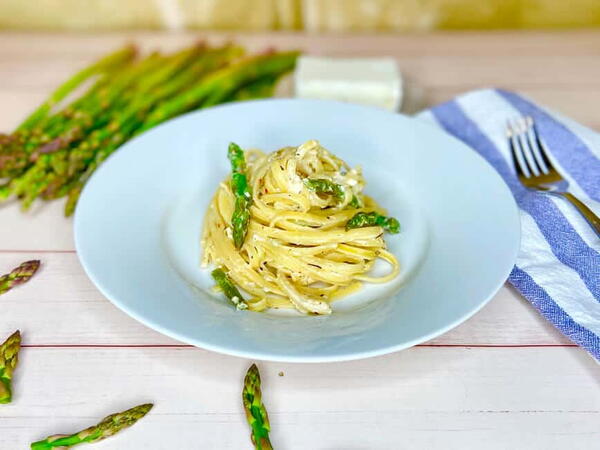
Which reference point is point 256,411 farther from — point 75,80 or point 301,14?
point 301,14

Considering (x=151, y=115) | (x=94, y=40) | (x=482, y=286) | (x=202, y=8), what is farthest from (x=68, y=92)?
(x=482, y=286)

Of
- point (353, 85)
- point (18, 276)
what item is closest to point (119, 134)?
point (18, 276)

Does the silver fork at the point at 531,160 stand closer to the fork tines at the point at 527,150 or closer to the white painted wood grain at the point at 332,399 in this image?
the fork tines at the point at 527,150

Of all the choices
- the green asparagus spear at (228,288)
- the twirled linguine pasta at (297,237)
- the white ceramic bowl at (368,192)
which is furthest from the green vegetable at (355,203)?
the green asparagus spear at (228,288)

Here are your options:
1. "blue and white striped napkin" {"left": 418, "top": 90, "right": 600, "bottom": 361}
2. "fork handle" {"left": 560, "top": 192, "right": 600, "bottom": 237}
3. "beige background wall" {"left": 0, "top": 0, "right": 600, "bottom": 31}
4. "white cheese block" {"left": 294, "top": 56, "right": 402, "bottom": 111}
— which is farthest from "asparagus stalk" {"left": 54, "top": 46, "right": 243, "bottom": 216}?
"fork handle" {"left": 560, "top": 192, "right": 600, "bottom": 237}

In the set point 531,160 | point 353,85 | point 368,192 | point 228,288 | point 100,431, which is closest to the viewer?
point 100,431

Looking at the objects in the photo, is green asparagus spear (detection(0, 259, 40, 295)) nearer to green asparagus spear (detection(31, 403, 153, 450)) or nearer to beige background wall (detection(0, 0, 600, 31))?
green asparagus spear (detection(31, 403, 153, 450))
